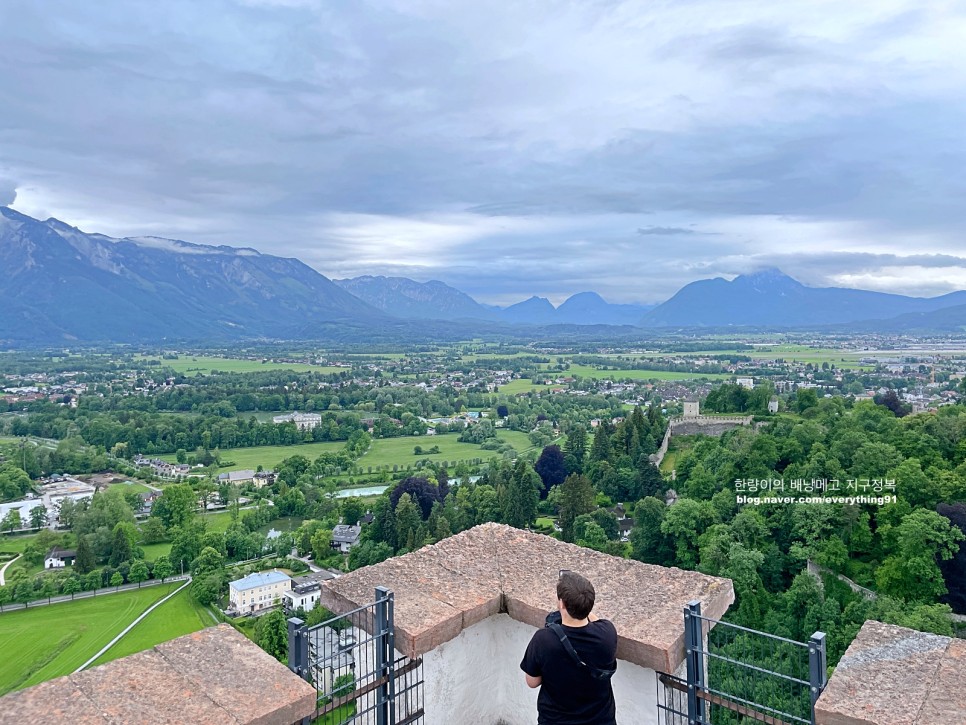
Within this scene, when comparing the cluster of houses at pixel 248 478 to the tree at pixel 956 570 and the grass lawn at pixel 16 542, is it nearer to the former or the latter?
the grass lawn at pixel 16 542

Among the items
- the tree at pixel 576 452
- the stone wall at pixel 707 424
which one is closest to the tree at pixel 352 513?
the tree at pixel 576 452

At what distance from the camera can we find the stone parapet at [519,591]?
2918 millimetres

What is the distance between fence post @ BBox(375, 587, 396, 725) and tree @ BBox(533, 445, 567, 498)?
3149cm

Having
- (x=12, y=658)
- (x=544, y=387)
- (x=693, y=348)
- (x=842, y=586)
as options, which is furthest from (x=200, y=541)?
(x=693, y=348)

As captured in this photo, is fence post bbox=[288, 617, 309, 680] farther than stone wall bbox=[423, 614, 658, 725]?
No

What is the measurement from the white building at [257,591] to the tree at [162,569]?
3.95 metres

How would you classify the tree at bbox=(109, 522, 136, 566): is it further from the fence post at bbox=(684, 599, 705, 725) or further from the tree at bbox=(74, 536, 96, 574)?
the fence post at bbox=(684, 599, 705, 725)

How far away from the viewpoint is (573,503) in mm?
26641

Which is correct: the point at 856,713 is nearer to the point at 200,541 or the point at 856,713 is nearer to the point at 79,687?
the point at 79,687

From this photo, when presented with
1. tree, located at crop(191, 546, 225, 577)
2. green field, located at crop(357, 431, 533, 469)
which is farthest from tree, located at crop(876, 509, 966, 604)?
green field, located at crop(357, 431, 533, 469)

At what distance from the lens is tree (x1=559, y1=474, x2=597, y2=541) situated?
2623cm

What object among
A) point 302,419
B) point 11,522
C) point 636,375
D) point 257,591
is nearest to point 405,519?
point 257,591

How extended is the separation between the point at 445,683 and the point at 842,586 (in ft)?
56.7

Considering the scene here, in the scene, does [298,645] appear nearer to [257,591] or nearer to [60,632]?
[257,591]
